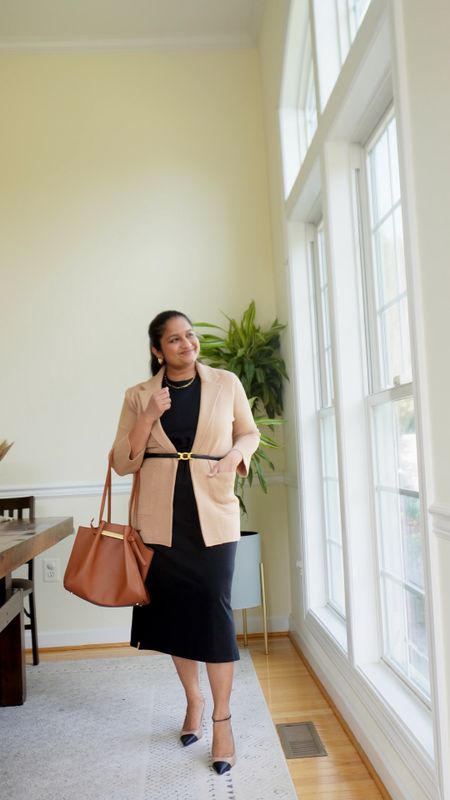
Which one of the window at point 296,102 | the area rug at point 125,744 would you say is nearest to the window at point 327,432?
the window at point 296,102

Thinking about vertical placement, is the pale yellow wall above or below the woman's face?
above

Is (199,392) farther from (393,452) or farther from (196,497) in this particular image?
(393,452)

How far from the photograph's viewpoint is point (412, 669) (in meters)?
2.23

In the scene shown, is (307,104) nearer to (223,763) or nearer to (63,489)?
(63,489)

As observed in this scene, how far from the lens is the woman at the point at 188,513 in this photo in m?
2.33

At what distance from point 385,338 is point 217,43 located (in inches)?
111

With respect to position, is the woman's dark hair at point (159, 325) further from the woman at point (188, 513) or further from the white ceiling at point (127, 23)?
the white ceiling at point (127, 23)

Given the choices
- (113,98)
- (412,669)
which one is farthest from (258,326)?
(412,669)

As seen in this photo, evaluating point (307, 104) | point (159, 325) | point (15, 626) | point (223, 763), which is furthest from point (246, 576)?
point (307, 104)

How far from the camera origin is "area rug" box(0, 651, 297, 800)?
218cm

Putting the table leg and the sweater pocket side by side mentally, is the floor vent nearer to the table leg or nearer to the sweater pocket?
the sweater pocket

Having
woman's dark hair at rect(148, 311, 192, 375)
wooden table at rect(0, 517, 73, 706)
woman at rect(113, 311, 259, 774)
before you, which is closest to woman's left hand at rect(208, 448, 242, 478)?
woman at rect(113, 311, 259, 774)

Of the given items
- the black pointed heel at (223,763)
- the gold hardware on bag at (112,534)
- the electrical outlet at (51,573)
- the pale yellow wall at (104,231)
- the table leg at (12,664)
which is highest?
the pale yellow wall at (104,231)

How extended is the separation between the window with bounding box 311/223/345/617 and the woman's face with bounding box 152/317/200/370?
0.97 meters
